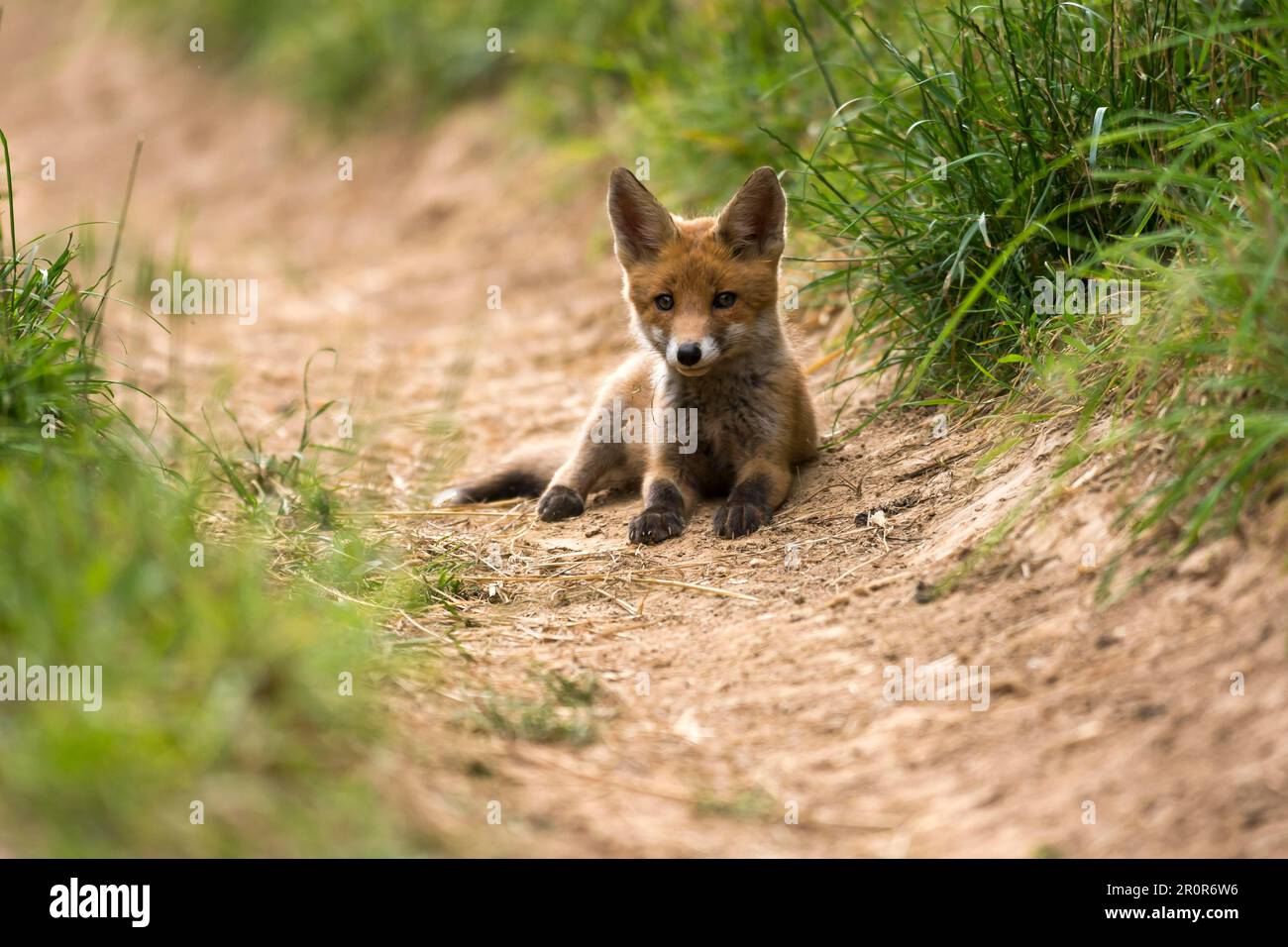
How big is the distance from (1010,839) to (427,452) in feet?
12.5

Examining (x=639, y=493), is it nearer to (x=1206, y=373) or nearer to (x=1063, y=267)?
(x=1063, y=267)

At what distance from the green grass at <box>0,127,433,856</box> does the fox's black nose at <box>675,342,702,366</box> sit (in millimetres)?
1913

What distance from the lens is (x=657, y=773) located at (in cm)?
269

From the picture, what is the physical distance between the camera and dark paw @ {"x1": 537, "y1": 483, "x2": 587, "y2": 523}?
16.0ft

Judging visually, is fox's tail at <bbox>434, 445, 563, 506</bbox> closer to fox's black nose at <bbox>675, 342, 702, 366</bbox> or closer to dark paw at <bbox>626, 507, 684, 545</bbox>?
dark paw at <bbox>626, 507, 684, 545</bbox>

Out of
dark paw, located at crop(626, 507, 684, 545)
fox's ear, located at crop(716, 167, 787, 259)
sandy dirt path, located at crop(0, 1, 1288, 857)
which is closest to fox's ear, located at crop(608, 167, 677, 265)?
fox's ear, located at crop(716, 167, 787, 259)

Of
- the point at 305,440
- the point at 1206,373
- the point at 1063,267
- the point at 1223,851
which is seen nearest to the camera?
the point at 1223,851

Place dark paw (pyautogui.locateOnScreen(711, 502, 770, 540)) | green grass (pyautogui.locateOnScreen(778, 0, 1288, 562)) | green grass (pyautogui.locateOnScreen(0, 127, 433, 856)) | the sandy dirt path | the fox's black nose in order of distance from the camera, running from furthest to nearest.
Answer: the fox's black nose < dark paw (pyautogui.locateOnScreen(711, 502, 770, 540)) < green grass (pyautogui.locateOnScreen(778, 0, 1288, 562)) < the sandy dirt path < green grass (pyautogui.locateOnScreen(0, 127, 433, 856))

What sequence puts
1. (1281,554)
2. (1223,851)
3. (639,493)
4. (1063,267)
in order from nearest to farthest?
(1223,851) → (1281,554) → (1063,267) → (639,493)

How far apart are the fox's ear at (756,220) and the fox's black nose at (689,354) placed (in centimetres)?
51

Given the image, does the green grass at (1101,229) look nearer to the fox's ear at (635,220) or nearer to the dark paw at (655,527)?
the fox's ear at (635,220)

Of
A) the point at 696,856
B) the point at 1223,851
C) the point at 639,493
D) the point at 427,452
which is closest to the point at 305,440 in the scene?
the point at 427,452

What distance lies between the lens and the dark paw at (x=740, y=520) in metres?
4.31

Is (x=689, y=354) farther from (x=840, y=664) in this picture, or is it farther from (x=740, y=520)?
(x=840, y=664)
